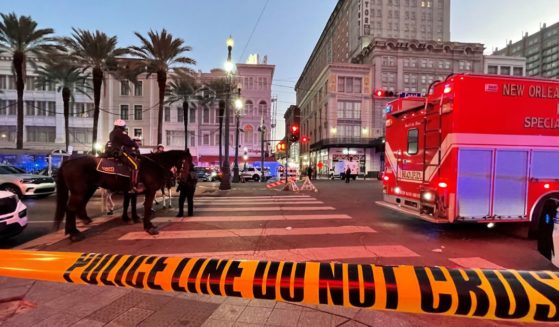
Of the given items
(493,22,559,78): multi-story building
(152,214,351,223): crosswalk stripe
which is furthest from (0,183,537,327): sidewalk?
(493,22,559,78): multi-story building

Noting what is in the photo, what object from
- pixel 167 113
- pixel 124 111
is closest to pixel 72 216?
pixel 167 113

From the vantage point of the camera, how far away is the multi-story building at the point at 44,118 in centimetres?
5109

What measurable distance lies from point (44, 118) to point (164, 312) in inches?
2380

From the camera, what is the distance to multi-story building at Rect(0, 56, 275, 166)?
2030 inches

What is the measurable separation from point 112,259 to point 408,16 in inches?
4211

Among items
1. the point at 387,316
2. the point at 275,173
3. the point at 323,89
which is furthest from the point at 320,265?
the point at 323,89

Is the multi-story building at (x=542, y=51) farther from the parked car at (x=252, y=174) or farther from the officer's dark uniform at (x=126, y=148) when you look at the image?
the officer's dark uniform at (x=126, y=148)

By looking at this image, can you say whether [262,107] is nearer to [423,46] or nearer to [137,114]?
[137,114]

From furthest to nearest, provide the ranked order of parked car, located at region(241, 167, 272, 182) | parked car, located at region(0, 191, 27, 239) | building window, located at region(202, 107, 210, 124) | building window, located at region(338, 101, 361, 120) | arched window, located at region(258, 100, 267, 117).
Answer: building window, located at region(338, 101, 361, 120)
arched window, located at region(258, 100, 267, 117)
building window, located at region(202, 107, 210, 124)
parked car, located at region(241, 167, 272, 182)
parked car, located at region(0, 191, 27, 239)

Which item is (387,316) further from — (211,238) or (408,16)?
(408,16)

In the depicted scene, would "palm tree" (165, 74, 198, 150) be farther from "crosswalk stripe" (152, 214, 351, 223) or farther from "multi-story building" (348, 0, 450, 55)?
"multi-story building" (348, 0, 450, 55)

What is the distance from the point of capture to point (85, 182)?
7000 mm

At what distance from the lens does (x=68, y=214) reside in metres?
6.93

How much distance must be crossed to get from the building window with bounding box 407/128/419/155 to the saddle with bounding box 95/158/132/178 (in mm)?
6600
